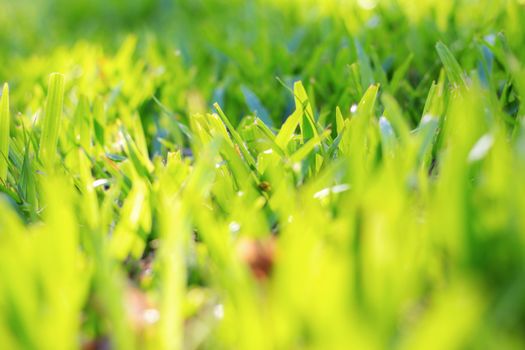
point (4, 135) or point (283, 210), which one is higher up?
point (4, 135)

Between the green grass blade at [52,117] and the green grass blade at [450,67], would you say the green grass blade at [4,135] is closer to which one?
the green grass blade at [52,117]

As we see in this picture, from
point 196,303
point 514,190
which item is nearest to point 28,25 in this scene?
point 196,303

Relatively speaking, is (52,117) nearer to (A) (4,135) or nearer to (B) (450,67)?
(A) (4,135)

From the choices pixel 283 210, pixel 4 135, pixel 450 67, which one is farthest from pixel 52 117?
pixel 450 67

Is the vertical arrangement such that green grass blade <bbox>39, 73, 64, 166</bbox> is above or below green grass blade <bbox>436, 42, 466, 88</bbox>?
above

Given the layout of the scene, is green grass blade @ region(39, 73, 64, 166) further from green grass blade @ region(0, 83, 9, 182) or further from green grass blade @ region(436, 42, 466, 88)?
green grass blade @ region(436, 42, 466, 88)

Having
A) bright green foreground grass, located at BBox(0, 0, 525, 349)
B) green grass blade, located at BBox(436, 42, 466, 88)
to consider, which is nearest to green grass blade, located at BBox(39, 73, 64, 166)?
bright green foreground grass, located at BBox(0, 0, 525, 349)

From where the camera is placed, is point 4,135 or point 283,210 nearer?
point 283,210

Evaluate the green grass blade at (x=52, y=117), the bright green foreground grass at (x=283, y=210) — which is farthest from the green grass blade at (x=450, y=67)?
the green grass blade at (x=52, y=117)
